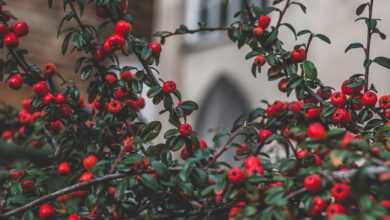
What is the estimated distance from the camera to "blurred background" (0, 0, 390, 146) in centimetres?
667

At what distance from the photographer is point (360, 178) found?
0.93 metres

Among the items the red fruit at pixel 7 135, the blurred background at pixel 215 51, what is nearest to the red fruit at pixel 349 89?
the red fruit at pixel 7 135

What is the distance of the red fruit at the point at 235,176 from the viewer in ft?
3.54

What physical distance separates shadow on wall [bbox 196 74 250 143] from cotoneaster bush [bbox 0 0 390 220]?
7179mm

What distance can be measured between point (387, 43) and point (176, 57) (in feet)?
14.5

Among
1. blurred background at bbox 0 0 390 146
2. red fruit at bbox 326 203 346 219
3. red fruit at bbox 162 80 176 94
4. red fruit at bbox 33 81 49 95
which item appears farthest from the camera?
blurred background at bbox 0 0 390 146

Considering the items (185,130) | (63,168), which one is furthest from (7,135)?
(185,130)

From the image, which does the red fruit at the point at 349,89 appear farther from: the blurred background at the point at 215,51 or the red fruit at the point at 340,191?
the blurred background at the point at 215,51

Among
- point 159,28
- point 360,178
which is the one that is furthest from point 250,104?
point 360,178

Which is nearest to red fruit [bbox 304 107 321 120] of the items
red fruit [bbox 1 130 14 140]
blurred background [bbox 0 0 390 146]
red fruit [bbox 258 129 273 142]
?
red fruit [bbox 258 129 273 142]

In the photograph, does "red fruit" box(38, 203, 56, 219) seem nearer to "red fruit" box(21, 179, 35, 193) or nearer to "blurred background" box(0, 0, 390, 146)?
"red fruit" box(21, 179, 35, 193)

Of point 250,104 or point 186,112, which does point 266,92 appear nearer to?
point 250,104

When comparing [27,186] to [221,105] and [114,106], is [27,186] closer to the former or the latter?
[114,106]

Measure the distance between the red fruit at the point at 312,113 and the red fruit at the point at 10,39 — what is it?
79 cm
